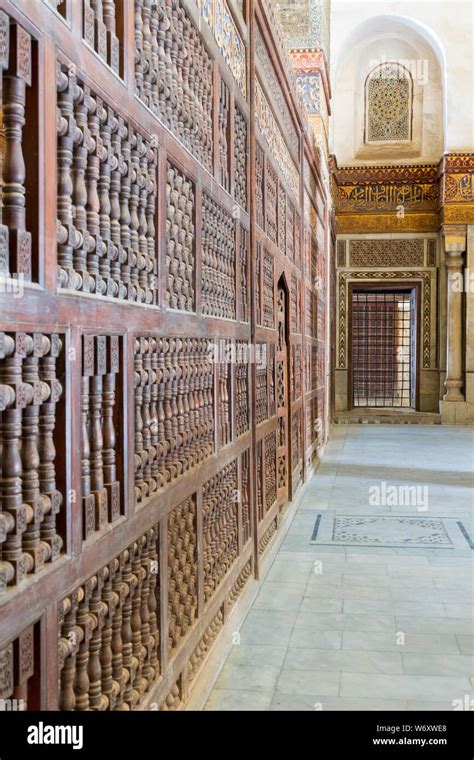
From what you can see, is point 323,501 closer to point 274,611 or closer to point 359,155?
point 274,611

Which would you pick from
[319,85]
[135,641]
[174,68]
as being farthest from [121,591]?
[319,85]

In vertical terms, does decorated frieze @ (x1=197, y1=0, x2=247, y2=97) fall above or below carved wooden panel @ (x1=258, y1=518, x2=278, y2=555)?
above

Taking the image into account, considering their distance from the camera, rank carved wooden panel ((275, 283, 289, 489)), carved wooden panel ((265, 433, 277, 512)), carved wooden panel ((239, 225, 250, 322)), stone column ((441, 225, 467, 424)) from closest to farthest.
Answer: carved wooden panel ((239, 225, 250, 322))
carved wooden panel ((265, 433, 277, 512))
carved wooden panel ((275, 283, 289, 489))
stone column ((441, 225, 467, 424))

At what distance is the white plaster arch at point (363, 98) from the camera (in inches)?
499

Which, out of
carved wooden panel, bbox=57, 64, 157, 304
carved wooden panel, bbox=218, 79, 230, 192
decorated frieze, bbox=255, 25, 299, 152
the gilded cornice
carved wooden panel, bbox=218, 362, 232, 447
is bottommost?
carved wooden panel, bbox=218, 362, 232, 447

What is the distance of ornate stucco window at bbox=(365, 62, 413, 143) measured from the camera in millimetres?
12891

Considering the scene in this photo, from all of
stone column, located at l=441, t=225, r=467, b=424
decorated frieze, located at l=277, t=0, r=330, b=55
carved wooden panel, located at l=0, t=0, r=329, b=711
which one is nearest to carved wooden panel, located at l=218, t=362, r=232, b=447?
carved wooden panel, located at l=0, t=0, r=329, b=711

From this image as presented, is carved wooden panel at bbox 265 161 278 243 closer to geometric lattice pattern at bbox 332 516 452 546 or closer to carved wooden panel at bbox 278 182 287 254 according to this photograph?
carved wooden panel at bbox 278 182 287 254

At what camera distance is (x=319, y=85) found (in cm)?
835

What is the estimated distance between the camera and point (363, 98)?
12.9 metres

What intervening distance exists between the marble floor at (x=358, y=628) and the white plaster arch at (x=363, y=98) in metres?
8.26

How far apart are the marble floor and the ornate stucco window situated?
8518mm

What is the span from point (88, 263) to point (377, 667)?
6.50 feet

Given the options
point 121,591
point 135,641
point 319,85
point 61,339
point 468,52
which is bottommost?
point 135,641
